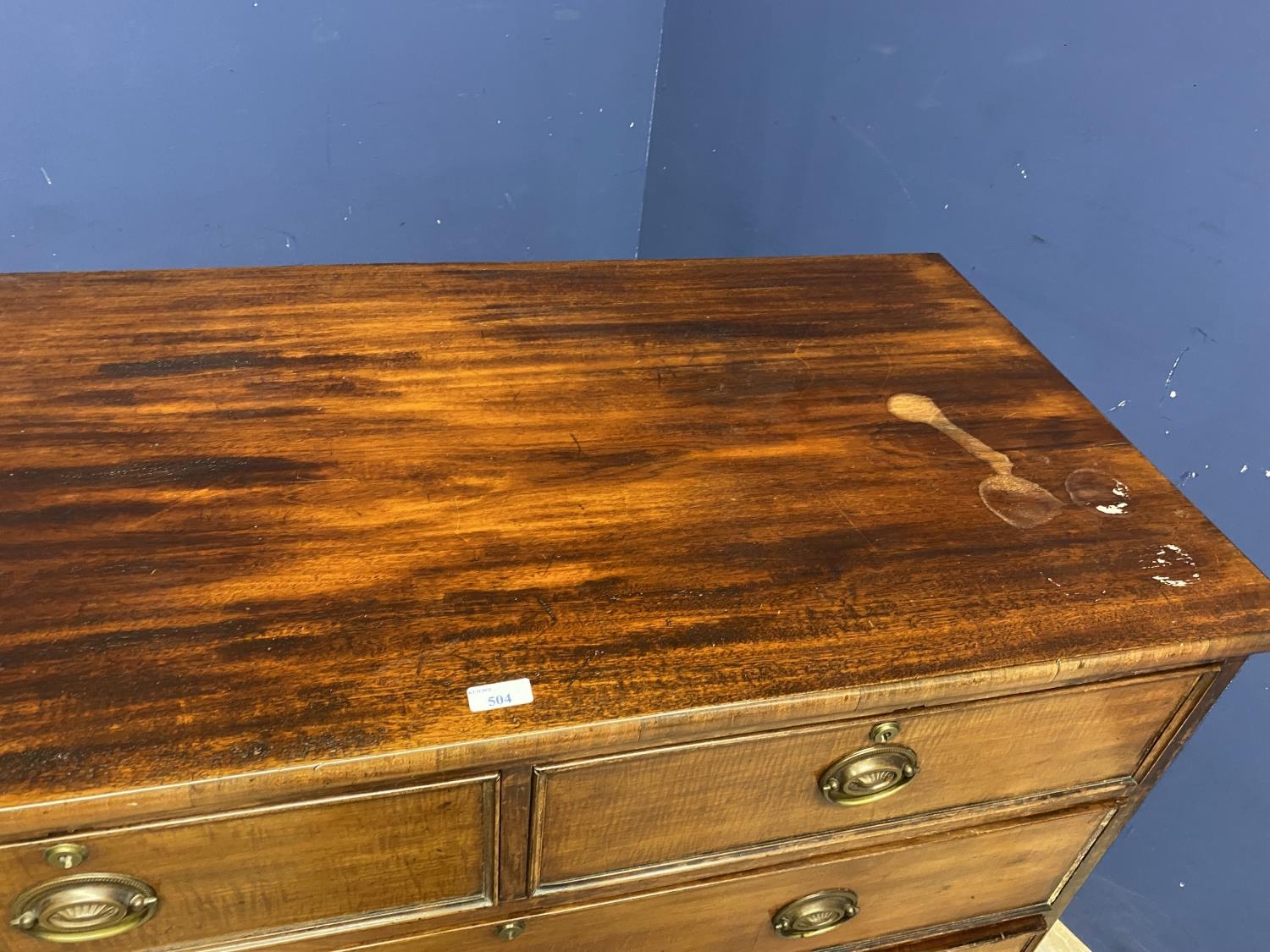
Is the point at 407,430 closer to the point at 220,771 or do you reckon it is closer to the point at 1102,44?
the point at 220,771

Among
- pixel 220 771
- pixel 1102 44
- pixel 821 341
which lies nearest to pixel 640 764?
pixel 220 771

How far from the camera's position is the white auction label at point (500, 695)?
0.60m

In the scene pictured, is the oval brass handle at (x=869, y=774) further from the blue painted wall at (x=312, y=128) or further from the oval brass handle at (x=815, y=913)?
the blue painted wall at (x=312, y=128)

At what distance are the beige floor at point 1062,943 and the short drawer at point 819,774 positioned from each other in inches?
28.5

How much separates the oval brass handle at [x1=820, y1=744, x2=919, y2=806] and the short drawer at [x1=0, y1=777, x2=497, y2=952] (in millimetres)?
234

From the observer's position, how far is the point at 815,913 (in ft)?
2.77

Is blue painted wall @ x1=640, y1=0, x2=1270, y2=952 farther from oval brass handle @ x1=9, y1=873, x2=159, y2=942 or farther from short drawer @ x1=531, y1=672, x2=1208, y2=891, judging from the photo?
oval brass handle @ x1=9, y1=873, x2=159, y2=942

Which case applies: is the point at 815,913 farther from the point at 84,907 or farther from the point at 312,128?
the point at 312,128

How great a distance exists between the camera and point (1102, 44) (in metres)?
1.08

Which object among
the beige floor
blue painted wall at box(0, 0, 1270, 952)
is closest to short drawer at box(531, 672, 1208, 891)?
blue painted wall at box(0, 0, 1270, 952)

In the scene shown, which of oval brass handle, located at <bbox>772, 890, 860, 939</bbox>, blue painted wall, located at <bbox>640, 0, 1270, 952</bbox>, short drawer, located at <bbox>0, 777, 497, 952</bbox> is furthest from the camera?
blue painted wall, located at <bbox>640, 0, 1270, 952</bbox>

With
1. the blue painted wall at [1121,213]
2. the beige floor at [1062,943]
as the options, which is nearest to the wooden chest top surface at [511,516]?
the blue painted wall at [1121,213]

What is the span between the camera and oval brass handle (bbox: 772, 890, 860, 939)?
834 mm

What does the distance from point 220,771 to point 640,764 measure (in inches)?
9.6
